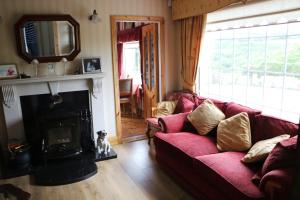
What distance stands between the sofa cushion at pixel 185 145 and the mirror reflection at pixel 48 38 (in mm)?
1889

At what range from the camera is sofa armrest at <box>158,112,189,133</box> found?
3426 millimetres

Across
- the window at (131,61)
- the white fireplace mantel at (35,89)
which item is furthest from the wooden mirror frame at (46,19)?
the window at (131,61)

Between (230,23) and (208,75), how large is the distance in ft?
3.16

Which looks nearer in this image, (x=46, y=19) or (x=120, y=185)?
(x=120, y=185)

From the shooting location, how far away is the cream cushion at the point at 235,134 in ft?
8.79

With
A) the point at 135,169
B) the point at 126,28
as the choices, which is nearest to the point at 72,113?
the point at 135,169

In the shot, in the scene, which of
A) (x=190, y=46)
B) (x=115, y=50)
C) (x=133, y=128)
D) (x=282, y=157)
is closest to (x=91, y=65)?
(x=115, y=50)

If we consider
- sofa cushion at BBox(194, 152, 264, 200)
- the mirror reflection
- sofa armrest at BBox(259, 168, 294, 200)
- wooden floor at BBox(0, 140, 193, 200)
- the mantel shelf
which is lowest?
wooden floor at BBox(0, 140, 193, 200)

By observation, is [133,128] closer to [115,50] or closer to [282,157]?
[115,50]

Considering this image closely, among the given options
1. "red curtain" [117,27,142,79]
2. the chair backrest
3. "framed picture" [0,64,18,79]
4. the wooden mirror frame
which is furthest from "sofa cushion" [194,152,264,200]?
the chair backrest

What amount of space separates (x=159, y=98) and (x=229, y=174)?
2.64 m

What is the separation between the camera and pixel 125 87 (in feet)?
19.5

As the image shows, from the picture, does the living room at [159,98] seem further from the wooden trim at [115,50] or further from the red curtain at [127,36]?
the red curtain at [127,36]

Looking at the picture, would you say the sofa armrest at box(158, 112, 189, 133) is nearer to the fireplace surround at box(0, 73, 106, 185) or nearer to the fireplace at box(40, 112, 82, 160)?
the fireplace surround at box(0, 73, 106, 185)
